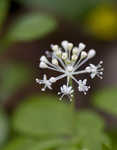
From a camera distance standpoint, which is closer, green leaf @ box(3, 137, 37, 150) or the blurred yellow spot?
green leaf @ box(3, 137, 37, 150)

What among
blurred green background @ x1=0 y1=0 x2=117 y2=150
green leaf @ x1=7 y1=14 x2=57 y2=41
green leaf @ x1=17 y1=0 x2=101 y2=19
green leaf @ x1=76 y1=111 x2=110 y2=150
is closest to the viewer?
green leaf @ x1=76 y1=111 x2=110 y2=150

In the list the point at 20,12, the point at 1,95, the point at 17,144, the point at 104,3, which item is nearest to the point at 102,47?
the point at 104,3

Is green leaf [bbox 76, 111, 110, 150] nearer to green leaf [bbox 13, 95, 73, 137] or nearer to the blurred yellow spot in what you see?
green leaf [bbox 13, 95, 73, 137]

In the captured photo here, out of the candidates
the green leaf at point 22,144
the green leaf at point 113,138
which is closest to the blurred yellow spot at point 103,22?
the green leaf at point 113,138

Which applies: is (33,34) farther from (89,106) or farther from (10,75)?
(89,106)

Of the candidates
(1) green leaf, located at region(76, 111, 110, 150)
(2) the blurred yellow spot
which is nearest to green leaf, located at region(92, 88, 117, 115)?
(1) green leaf, located at region(76, 111, 110, 150)

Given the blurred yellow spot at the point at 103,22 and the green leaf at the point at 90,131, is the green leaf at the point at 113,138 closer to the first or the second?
the green leaf at the point at 90,131

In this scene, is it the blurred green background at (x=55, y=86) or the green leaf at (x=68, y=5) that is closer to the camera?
the blurred green background at (x=55, y=86)
